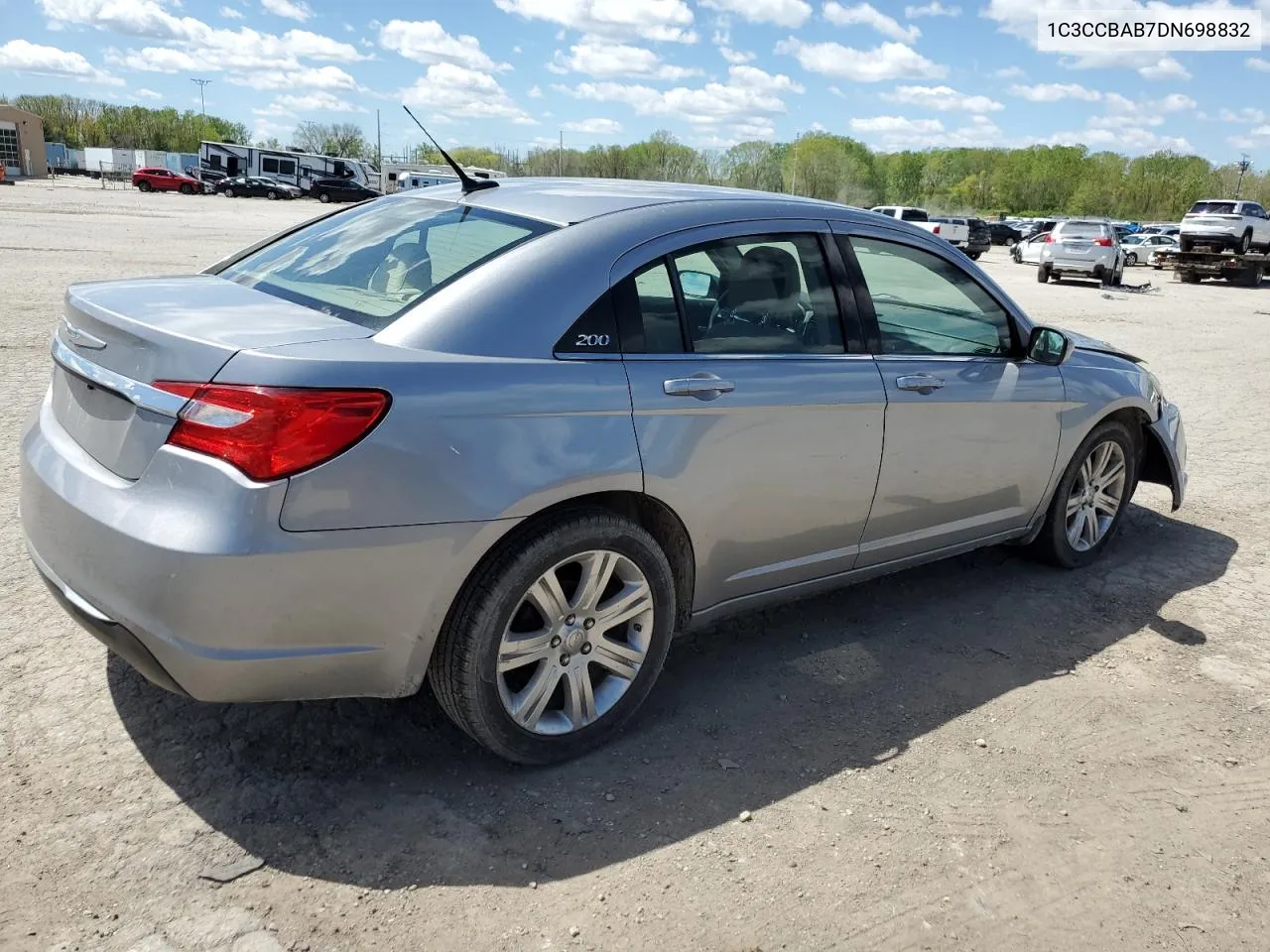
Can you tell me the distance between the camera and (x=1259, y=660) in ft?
13.8

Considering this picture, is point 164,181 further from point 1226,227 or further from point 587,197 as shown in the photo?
point 587,197

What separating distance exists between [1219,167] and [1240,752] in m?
127

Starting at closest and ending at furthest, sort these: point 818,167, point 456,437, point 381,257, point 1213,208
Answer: point 456,437, point 381,257, point 1213,208, point 818,167

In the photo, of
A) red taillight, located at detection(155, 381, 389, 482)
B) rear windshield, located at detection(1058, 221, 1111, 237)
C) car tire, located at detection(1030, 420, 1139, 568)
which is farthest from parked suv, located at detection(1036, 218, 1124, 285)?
red taillight, located at detection(155, 381, 389, 482)

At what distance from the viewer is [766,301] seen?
358 centimetres

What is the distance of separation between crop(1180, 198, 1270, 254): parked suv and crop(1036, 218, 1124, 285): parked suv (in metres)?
5.65

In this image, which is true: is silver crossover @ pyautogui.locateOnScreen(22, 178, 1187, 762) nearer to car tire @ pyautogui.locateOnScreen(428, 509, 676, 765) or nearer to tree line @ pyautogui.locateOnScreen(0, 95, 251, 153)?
car tire @ pyautogui.locateOnScreen(428, 509, 676, 765)

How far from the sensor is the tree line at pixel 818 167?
106562mm

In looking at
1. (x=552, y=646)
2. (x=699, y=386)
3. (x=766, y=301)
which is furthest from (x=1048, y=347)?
(x=552, y=646)

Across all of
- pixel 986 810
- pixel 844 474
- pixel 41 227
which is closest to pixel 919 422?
pixel 844 474

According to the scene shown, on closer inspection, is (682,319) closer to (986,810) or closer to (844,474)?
(844,474)

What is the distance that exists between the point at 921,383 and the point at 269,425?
2.39 meters

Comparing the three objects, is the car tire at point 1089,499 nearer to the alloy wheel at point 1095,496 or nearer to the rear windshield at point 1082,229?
the alloy wheel at point 1095,496

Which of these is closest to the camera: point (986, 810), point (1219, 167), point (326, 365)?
point (326, 365)
